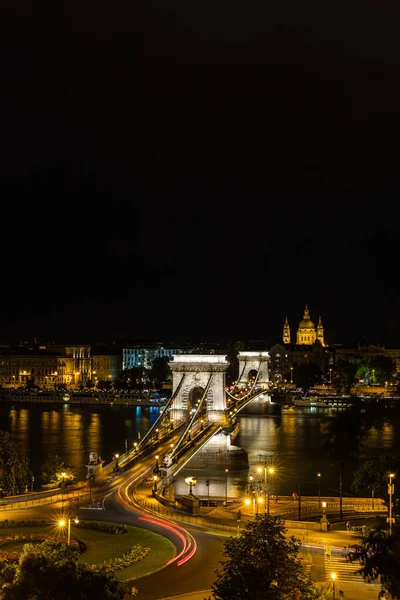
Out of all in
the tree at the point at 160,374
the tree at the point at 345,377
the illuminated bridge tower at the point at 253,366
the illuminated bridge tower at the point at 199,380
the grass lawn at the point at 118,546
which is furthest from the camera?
the tree at the point at 160,374

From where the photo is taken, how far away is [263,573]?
13250 mm

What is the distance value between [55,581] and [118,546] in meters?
8.11

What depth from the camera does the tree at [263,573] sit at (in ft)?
43.0

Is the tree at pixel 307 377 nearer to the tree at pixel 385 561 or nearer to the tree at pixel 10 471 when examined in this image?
the tree at pixel 10 471

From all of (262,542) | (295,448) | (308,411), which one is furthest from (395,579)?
(308,411)

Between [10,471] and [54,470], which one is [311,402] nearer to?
[54,470]

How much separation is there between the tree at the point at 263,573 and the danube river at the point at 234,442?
2.39 meters

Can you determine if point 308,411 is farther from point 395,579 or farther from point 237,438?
point 395,579

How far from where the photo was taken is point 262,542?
13688mm

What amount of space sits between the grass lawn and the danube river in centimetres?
499

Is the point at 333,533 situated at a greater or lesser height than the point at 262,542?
lesser

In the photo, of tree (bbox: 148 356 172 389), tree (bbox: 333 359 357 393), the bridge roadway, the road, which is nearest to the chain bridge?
the bridge roadway

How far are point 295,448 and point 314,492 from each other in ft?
51.1

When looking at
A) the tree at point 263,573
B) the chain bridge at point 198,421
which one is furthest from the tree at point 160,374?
the tree at point 263,573
